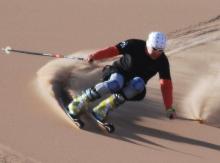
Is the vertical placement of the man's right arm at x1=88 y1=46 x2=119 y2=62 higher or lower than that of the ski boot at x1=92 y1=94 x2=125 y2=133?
higher

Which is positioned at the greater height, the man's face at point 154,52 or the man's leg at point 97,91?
the man's face at point 154,52

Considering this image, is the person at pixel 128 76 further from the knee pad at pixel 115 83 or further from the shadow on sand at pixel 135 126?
the shadow on sand at pixel 135 126

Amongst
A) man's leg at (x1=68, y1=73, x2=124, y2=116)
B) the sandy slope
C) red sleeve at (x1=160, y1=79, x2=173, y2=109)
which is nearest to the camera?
the sandy slope

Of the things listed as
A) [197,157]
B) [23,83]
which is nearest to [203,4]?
[23,83]

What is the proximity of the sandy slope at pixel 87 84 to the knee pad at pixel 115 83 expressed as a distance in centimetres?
42

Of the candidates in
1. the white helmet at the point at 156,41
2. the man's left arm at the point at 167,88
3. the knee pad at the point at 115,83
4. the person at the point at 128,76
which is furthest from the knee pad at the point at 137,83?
the white helmet at the point at 156,41

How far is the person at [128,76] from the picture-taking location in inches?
301

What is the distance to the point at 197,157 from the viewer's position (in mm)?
7152

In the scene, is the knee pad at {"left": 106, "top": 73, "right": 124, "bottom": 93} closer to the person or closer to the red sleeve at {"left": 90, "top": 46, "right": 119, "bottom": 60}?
the person

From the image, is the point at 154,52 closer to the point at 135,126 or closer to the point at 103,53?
the point at 103,53

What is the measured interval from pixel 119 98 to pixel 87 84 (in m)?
1.06

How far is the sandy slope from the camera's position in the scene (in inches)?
279

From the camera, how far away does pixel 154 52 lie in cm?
770

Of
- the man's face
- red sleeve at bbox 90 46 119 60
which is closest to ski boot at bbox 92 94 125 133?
red sleeve at bbox 90 46 119 60
